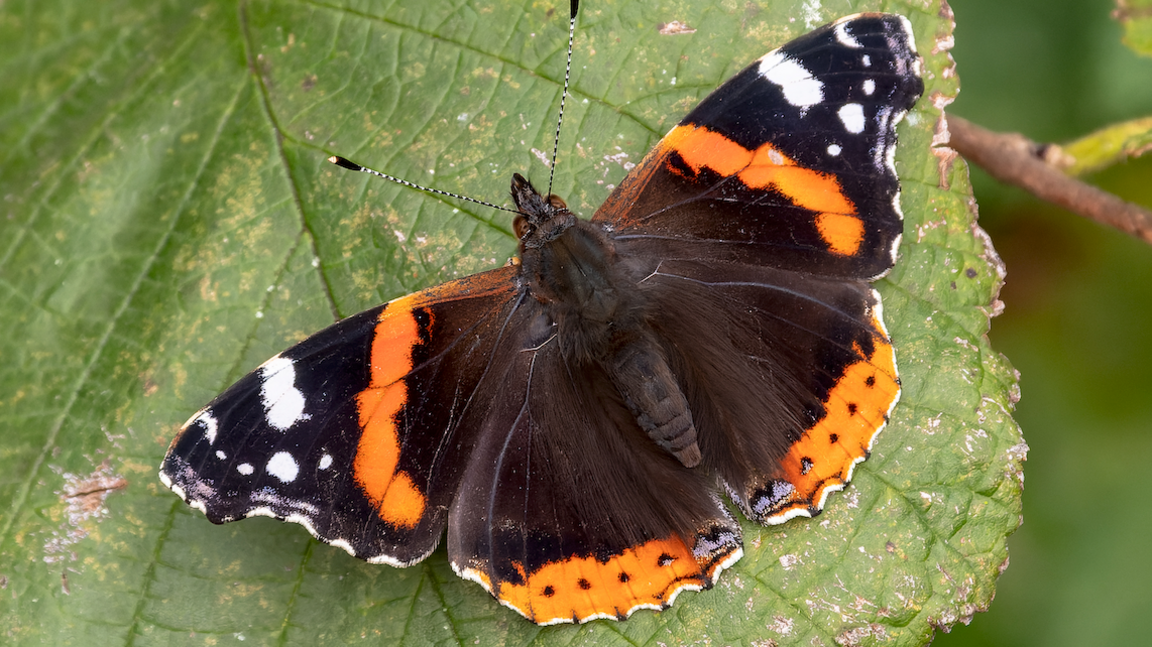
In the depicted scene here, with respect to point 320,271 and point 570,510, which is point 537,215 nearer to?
point 320,271

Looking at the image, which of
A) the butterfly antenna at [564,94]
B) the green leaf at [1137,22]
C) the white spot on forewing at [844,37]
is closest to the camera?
the white spot on forewing at [844,37]

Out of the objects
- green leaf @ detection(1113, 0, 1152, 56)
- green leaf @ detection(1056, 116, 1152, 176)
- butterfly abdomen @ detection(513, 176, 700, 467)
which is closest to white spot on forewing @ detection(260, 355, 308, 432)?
butterfly abdomen @ detection(513, 176, 700, 467)

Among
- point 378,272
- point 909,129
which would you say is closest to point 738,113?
point 909,129

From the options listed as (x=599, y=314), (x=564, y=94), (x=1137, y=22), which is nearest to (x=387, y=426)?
(x=599, y=314)

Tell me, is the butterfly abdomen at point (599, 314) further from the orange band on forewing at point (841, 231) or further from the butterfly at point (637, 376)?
the orange band on forewing at point (841, 231)

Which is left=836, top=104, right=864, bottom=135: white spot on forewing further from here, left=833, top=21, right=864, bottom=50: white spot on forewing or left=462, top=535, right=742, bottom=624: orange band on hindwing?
left=462, top=535, right=742, bottom=624: orange band on hindwing

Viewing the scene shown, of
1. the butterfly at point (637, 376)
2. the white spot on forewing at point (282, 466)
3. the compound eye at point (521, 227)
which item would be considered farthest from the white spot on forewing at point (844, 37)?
the white spot on forewing at point (282, 466)
